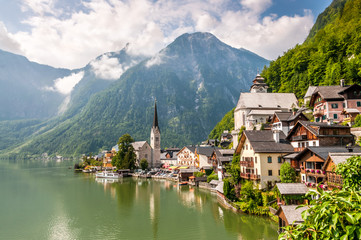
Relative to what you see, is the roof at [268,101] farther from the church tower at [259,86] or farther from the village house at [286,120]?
the church tower at [259,86]

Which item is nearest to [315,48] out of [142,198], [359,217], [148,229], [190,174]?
[190,174]

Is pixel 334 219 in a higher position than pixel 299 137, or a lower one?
lower

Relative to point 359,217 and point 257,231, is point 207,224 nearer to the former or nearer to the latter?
point 257,231

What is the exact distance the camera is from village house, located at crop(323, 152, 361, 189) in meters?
27.7

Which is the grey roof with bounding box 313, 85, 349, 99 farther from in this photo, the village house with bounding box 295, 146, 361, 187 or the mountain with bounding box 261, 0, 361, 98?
the village house with bounding box 295, 146, 361, 187

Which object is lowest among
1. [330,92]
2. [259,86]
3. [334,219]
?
[334,219]

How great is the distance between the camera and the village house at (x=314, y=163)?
31872 millimetres

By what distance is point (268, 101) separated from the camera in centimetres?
7712

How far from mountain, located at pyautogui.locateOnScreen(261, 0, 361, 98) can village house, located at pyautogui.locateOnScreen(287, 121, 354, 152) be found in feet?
96.2

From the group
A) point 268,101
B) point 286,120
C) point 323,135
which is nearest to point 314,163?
point 323,135

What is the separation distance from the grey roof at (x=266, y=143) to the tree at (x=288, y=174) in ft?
12.1

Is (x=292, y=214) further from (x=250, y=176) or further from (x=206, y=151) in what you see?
(x=206, y=151)

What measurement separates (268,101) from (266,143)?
3860 centimetres

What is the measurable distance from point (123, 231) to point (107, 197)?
26.9 m
